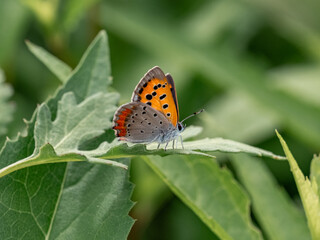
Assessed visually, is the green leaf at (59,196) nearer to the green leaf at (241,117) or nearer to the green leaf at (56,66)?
the green leaf at (56,66)

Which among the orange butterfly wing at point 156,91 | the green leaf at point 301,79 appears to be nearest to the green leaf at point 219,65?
the green leaf at point 301,79

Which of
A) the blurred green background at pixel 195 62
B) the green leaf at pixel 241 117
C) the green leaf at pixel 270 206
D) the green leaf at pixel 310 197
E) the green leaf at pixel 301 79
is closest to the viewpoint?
the green leaf at pixel 310 197

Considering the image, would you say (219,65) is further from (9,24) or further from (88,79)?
(88,79)

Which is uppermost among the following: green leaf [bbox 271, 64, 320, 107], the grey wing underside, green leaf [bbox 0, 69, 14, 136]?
green leaf [bbox 0, 69, 14, 136]

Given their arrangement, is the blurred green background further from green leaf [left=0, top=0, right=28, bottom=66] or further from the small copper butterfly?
the small copper butterfly

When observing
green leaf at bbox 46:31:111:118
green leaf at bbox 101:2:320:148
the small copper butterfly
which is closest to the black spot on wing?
the small copper butterfly

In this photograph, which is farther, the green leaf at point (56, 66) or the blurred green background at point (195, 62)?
the blurred green background at point (195, 62)

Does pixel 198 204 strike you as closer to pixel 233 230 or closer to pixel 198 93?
pixel 233 230
